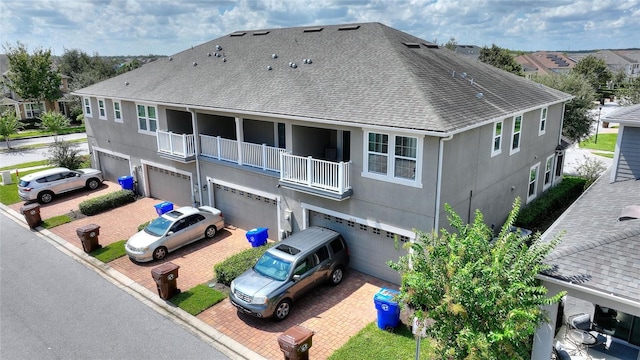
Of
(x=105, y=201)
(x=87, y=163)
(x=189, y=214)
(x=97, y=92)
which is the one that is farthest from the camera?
(x=87, y=163)

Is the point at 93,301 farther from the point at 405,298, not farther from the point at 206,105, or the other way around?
the point at 405,298

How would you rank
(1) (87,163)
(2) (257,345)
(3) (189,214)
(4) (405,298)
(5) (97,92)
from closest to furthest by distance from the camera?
(4) (405,298) < (2) (257,345) < (3) (189,214) < (5) (97,92) < (1) (87,163)

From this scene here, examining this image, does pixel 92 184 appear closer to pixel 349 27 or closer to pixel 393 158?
pixel 349 27

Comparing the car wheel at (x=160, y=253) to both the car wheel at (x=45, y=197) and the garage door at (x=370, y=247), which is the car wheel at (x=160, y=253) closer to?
the garage door at (x=370, y=247)

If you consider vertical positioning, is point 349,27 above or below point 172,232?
above

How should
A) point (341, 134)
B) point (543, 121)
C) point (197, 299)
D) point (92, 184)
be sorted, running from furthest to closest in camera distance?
1. point (92, 184)
2. point (543, 121)
3. point (341, 134)
4. point (197, 299)

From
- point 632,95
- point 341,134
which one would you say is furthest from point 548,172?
point 632,95

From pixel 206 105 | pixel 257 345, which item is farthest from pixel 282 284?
pixel 206 105
